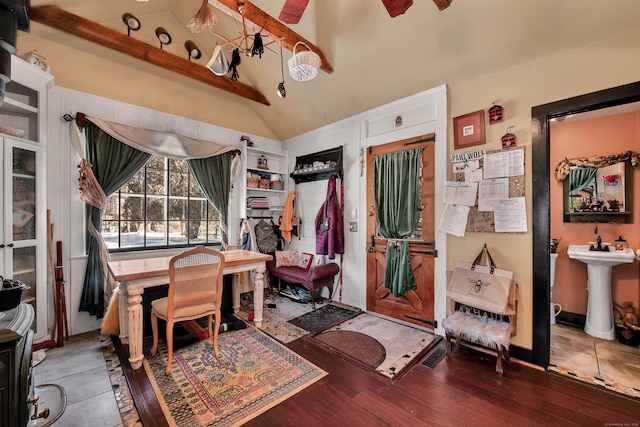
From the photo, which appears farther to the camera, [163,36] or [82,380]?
[163,36]

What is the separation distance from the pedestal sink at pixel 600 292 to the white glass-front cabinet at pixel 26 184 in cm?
553

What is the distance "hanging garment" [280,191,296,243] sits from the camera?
4508 millimetres

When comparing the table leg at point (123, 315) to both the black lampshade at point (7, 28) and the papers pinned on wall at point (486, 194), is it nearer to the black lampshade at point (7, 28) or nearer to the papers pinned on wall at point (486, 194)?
the black lampshade at point (7, 28)

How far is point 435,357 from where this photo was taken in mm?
2445

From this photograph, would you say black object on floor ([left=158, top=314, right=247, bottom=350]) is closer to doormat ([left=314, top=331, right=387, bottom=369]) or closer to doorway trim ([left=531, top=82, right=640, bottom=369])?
doormat ([left=314, top=331, right=387, bottom=369])

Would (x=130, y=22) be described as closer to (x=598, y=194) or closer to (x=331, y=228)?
(x=331, y=228)

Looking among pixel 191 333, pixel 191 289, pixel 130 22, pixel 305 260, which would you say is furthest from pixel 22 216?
pixel 305 260

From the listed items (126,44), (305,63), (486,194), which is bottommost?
(486,194)

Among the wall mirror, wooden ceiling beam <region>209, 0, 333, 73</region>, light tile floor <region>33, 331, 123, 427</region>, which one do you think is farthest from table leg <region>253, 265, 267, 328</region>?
the wall mirror

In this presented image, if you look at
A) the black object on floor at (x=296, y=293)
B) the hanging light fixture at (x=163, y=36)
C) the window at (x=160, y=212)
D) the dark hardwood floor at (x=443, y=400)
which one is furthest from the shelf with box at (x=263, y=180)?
the dark hardwood floor at (x=443, y=400)

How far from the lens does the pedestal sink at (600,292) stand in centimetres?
274

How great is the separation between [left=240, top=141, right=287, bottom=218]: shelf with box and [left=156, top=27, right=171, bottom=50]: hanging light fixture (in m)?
1.62

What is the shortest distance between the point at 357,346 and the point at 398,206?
164cm

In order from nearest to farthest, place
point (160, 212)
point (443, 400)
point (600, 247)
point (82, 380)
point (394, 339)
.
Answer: point (443, 400) < point (82, 380) < point (394, 339) < point (600, 247) < point (160, 212)
